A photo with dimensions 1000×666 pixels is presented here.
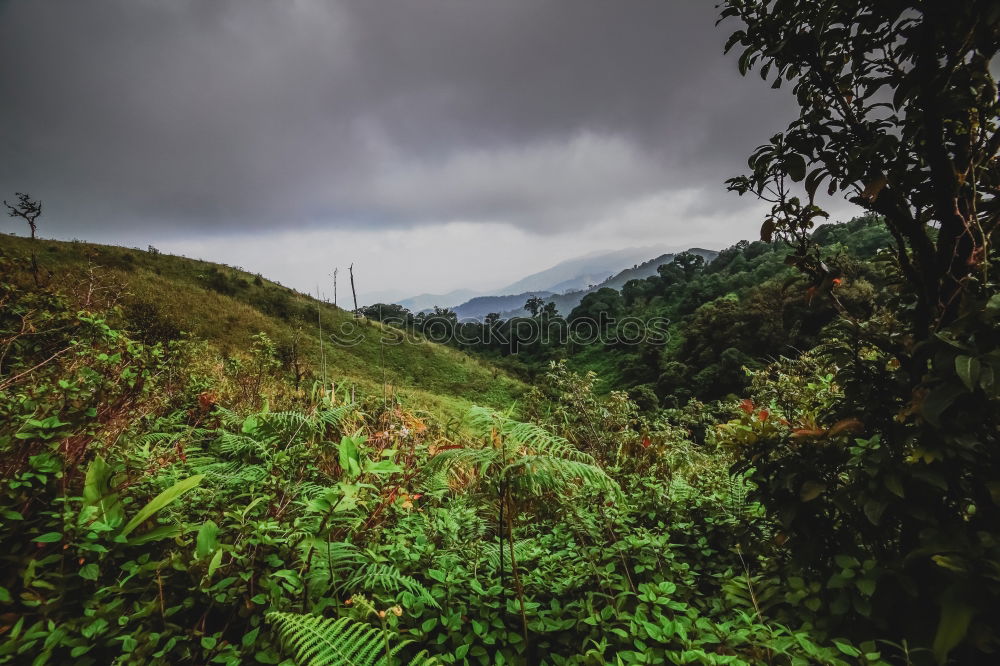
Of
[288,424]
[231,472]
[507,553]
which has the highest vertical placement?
[288,424]

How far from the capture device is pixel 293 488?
2697mm

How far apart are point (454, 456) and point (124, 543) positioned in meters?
1.60

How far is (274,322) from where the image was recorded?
21141 mm

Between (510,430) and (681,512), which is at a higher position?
(510,430)

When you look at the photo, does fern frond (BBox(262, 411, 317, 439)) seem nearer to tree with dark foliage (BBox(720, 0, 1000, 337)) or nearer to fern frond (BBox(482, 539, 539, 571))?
fern frond (BBox(482, 539, 539, 571))

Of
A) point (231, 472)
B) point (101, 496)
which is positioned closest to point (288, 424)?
point (231, 472)

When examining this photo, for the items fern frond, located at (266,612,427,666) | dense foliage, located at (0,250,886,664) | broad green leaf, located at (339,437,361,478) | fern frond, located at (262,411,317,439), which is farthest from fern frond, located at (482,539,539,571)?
fern frond, located at (262,411,317,439)

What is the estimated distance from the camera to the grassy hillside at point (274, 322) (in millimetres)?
17062

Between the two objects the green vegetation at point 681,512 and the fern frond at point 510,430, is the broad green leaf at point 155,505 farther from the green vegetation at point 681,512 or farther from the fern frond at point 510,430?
the fern frond at point 510,430

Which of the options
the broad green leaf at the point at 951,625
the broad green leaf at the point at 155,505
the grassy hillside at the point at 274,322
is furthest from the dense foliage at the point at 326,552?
the grassy hillside at the point at 274,322

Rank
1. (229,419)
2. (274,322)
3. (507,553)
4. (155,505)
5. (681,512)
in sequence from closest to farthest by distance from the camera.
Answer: (155,505) → (507,553) → (681,512) → (229,419) → (274,322)

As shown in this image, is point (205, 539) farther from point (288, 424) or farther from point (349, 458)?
point (288, 424)

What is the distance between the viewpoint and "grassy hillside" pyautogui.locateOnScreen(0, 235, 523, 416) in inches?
672

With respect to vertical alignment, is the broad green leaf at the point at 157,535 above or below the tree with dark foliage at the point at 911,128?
below
